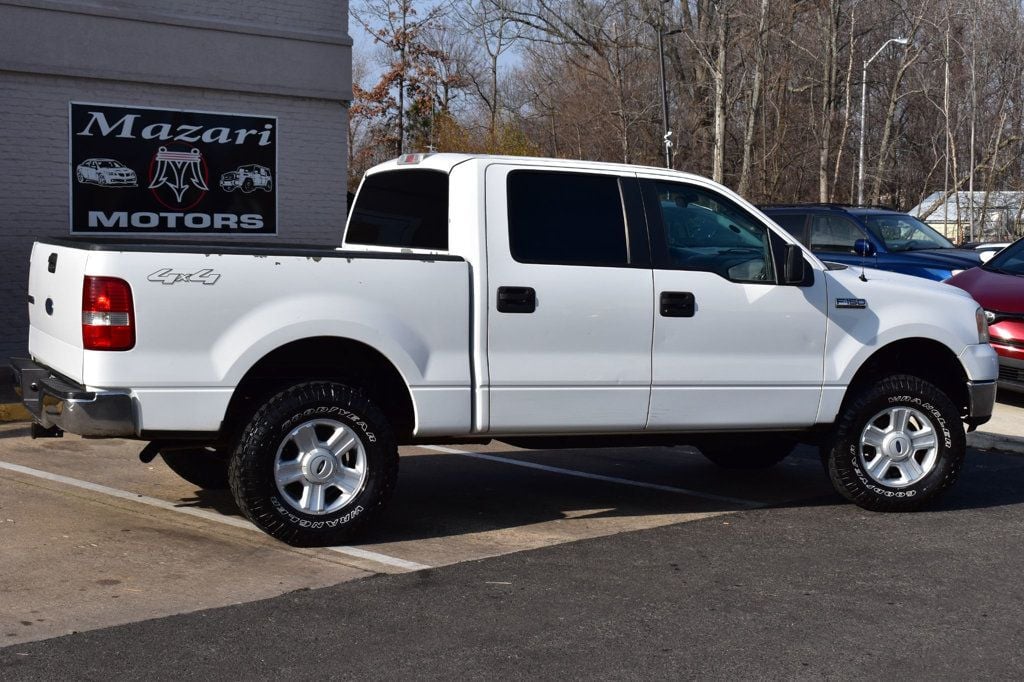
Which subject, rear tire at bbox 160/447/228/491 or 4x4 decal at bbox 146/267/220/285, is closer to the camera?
4x4 decal at bbox 146/267/220/285

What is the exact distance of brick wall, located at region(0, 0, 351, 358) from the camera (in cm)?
1209

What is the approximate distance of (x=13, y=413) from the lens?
1007 centimetres

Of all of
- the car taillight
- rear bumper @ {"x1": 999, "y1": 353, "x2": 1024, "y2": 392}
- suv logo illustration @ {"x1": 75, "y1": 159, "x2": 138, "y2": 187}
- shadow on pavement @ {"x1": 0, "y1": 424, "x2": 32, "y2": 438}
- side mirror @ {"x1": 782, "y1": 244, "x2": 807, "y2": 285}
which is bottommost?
shadow on pavement @ {"x1": 0, "y1": 424, "x2": 32, "y2": 438}

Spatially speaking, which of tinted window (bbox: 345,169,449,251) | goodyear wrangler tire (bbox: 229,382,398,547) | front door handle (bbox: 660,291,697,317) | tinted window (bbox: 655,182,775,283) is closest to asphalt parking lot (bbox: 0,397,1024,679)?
goodyear wrangler tire (bbox: 229,382,398,547)

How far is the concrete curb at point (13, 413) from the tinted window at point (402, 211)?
12.0 feet

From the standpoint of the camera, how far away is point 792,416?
292 inches

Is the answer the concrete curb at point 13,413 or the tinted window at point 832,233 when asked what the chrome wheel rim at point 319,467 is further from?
the tinted window at point 832,233

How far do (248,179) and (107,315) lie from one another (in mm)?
7790

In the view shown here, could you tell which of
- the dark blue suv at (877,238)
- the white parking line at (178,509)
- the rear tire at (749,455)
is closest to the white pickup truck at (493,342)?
the white parking line at (178,509)

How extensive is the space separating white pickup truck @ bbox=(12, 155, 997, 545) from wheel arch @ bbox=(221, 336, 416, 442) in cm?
1

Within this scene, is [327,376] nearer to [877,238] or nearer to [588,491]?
[588,491]

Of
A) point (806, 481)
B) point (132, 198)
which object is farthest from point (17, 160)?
point (806, 481)

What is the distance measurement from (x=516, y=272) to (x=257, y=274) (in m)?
1.37

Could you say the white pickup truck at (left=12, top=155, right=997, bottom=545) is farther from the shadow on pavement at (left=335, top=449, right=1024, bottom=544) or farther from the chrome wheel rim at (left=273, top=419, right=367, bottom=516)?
the shadow on pavement at (left=335, top=449, right=1024, bottom=544)
